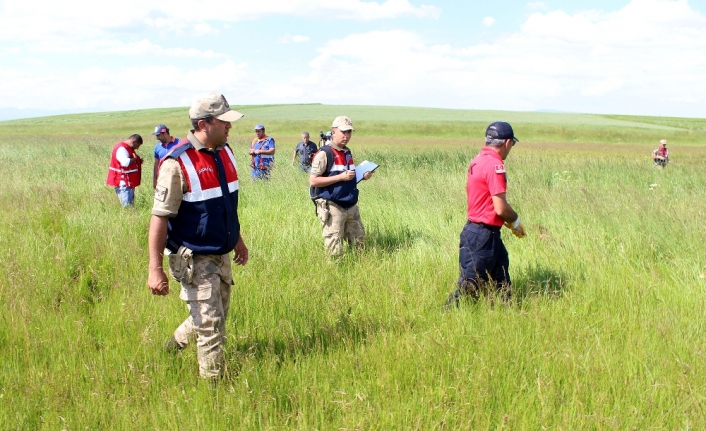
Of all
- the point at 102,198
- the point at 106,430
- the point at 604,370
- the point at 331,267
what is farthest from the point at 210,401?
the point at 102,198

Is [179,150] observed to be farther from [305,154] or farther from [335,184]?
[305,154]

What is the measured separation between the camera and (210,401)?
10.6 feet

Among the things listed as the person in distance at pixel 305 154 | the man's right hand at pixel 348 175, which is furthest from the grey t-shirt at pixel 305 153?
the man's right hand at pixel 348 175

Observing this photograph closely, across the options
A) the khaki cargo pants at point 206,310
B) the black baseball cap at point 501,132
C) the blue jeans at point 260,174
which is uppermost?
the black baseball cap at point 501,132

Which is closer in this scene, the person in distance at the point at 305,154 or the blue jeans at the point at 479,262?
the blue jeans at the point at 479,262

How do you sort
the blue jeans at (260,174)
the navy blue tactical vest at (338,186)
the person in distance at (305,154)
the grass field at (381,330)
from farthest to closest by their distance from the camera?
the person in distance at (305,154), the blue jeans at (260,174), the navy blue tactical vest at (338,186), the grass field at (381,330)

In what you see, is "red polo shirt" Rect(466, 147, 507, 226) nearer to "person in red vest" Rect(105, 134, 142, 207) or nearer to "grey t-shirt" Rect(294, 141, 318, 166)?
"person in red vest" Rect(105, 134, 142, 207)

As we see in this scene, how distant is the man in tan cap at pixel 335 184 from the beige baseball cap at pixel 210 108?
2.53 metres

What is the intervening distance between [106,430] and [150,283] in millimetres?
817

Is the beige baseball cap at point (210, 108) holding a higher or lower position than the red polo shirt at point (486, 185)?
higher

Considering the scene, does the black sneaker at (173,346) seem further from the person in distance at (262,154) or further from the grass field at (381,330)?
the person in distance at (262,154)

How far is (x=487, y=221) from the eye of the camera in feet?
15.0

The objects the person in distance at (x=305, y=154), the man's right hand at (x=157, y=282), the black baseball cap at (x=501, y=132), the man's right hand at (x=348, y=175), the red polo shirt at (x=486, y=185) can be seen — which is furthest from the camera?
the person in distance at (x=305, y=154)

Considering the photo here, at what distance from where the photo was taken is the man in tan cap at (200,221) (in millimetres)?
3393
